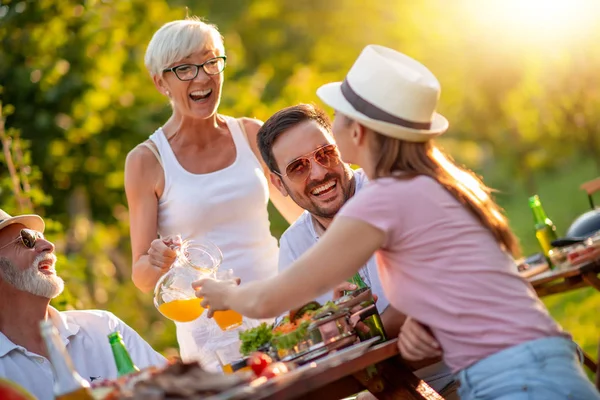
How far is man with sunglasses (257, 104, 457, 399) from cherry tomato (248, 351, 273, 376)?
3.24 feet

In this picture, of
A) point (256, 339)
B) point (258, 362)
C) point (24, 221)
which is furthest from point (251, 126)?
point (258, 362)

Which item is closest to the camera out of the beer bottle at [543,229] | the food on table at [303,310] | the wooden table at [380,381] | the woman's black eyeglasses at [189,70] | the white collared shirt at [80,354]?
the wooden table at [380,381]

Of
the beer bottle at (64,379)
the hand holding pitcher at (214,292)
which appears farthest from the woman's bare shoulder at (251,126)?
the beer bottle at (64,379)

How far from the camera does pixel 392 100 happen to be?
9.89 ft

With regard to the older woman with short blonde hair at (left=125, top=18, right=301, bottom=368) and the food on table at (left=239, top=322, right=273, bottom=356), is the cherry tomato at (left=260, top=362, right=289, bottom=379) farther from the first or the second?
the older woman with short blonde hair at (left=125, top=18, right=301, bottom=368)

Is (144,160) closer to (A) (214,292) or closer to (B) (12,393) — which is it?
(A) (214,292)

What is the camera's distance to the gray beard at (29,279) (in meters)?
4.02

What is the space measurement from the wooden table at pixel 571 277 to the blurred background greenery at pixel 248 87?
0.46 meters

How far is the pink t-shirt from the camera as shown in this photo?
282 centimetres

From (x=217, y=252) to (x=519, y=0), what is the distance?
14074 millimetres

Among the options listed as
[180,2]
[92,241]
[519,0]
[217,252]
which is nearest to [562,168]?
[519,0]

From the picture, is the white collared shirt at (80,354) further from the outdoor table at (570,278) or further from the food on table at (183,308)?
the outdoor table at (570,278)

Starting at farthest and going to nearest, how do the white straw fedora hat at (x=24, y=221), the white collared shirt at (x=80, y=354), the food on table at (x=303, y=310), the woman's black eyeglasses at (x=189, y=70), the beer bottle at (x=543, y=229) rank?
1. the beer bottle at (x=543, y=229)
2. the woman's black eyeglasses at (x=189, y=70)
3. the white straw fedora hat at (x=24, y=221)
4. the white collared shirt at (x=80, y=354)
5. the food on table at (x=303, y=310)

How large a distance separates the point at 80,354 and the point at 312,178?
1.20 meters
